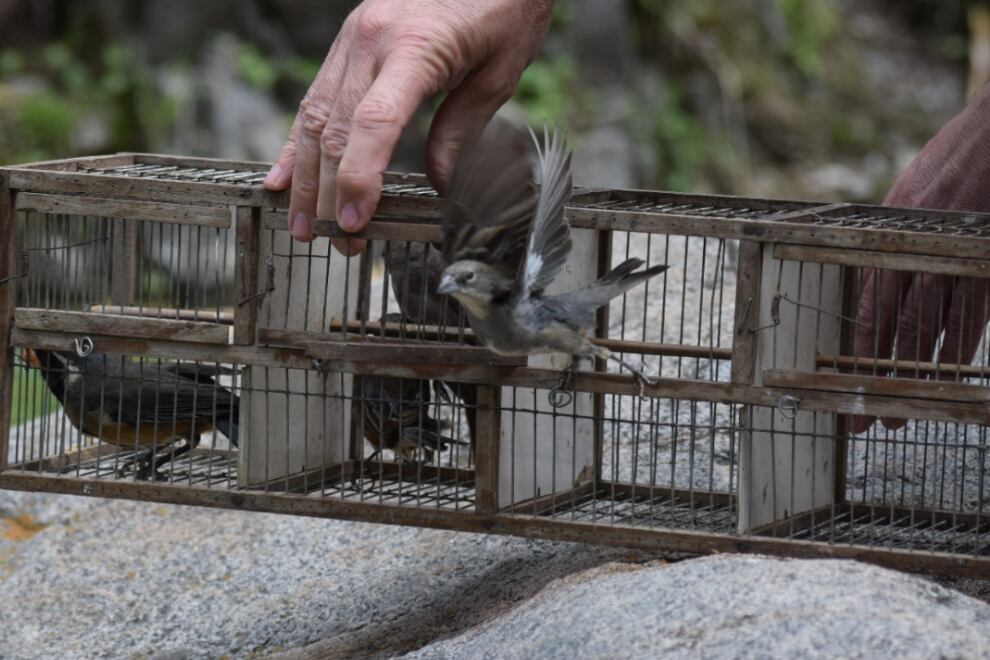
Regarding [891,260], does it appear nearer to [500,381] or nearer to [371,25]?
[500,381]

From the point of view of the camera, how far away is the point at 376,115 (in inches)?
143

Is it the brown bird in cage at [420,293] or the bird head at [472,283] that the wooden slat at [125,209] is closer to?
the bird head at [472,283]

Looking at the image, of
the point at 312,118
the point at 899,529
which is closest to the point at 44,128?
the point at 312,118

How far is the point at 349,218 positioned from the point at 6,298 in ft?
3.81

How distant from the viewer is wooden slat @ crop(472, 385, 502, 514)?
3951 mm

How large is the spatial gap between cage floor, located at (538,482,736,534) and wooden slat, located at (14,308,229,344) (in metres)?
1.15

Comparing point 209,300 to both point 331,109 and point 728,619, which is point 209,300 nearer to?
point 331,109

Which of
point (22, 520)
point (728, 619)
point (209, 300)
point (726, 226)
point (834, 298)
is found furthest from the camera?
point (209, 300)

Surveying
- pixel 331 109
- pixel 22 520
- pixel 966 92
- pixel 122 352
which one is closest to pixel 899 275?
pixel 331 109

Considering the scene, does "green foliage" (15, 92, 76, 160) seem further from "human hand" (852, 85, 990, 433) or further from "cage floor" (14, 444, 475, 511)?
"human hand" (852, 85, 990, 433)

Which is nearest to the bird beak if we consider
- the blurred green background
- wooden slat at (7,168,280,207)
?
wooden slat at (7,168,280,207)

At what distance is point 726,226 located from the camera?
367cm

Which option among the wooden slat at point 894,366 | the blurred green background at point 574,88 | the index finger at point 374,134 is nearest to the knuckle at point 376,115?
the index finger at point 374,134

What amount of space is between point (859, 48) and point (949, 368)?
40.7 ft
